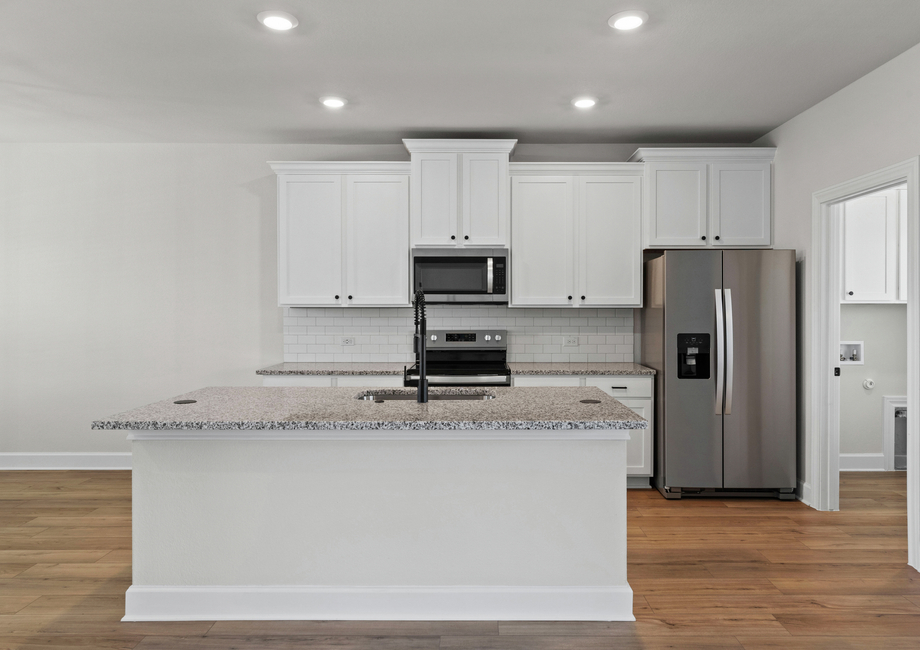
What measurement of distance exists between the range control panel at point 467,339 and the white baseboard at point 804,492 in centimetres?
222

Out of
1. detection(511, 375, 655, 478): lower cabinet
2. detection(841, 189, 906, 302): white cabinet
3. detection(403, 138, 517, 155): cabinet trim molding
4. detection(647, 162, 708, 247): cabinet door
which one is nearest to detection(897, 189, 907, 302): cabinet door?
detection(841, 189, 906, 302): white cabinet

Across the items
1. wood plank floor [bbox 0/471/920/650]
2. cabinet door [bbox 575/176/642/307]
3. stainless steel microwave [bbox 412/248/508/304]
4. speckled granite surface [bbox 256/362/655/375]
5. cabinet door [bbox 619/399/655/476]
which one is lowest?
wood plank floor [bbox 0/471/920/650]

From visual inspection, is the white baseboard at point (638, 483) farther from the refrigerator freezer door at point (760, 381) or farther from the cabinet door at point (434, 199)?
the cabinet door at point (434, 199)

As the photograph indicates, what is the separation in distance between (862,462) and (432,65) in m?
4.37

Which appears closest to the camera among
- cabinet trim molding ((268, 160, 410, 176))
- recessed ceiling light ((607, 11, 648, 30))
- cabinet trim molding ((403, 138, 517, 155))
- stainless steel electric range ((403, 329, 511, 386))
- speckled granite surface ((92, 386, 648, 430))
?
speckled granite surface ((92, 386, 648, 430))

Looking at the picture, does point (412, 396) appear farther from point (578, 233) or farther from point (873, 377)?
point (873, 377)

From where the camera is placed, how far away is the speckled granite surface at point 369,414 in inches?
84.1

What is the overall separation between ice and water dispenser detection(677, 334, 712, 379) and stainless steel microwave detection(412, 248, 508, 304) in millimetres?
1274

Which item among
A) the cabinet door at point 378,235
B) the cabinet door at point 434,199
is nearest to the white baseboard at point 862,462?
the cabinet door at point 434,199

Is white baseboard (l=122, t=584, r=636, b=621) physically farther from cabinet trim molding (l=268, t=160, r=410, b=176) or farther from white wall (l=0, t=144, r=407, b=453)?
cabinet trim molding (l=268, t=160, r=410, b=176)

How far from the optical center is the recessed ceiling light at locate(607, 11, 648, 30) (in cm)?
259

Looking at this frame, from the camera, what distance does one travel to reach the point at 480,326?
4676 millimetres

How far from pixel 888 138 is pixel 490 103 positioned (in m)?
2.19

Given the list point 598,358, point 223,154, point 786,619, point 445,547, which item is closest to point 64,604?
point 445,547
